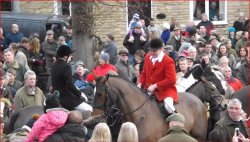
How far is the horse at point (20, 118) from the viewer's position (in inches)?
525

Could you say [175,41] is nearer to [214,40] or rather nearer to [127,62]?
[214,40]

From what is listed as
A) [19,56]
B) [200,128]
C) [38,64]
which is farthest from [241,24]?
[200,128]

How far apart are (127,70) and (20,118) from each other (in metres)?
5.52

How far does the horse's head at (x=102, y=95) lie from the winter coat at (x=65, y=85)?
0.59 m

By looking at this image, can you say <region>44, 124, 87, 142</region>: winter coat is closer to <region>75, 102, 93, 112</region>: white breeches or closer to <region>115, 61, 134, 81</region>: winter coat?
<region>75, 102, 93, 112</region>: white breeches

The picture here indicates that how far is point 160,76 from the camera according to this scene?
1350cm

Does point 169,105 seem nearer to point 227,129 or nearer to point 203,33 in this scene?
point 227,129

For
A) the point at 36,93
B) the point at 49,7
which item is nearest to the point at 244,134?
the point at 36,93

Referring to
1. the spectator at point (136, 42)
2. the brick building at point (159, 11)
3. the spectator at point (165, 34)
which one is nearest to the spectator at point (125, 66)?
the spectator at point (136, 42)

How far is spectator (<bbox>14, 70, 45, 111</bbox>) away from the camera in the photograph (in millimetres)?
15133

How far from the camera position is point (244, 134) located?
38.6 ft

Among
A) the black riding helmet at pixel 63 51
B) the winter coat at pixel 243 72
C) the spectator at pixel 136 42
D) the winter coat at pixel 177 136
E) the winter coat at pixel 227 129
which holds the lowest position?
the winter coat at pixel 243 72

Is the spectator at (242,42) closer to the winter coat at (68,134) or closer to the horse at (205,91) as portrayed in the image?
the horse at (205,91)

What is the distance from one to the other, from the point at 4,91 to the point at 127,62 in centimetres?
415
